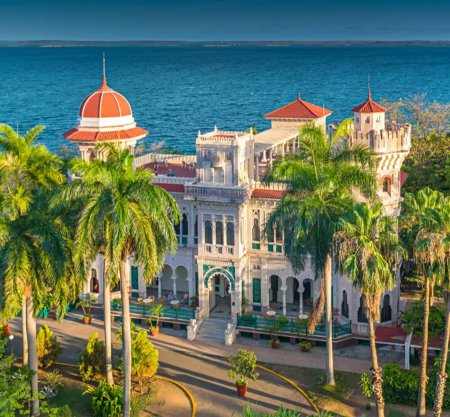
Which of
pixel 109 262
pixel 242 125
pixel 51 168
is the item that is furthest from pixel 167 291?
pixel 242 125

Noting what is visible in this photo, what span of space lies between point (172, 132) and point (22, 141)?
88324 mm

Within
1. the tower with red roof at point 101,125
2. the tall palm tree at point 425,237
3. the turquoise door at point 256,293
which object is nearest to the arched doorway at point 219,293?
the turquoise door at point 256,293

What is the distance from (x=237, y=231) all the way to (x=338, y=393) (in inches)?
450

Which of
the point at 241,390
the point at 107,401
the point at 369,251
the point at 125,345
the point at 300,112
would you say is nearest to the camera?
the point at 369,251

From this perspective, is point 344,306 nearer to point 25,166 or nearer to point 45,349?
point 45,349

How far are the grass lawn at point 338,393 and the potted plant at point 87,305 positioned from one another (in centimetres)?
1194

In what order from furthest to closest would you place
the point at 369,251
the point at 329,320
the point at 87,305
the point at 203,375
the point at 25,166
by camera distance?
the point at 87,305, the point at 25,166, the point at 203,375, the point at 329,320, the point at 369,251

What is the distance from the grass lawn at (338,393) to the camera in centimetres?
3453

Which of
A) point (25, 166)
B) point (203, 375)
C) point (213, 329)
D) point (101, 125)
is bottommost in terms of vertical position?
point (203, 375)

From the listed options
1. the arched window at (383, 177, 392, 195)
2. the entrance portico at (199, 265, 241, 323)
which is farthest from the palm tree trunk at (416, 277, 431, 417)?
the entrance portico at (199, 265, 241, 323)

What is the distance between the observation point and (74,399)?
36.2 meters

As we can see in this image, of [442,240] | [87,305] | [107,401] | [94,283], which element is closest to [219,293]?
[94,283]

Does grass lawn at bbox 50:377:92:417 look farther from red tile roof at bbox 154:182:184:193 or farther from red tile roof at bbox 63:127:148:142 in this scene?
red tile roof at bbox 63:127:148:142

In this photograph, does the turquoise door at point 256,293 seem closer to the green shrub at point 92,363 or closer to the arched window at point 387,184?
the arched window at point 387,184
